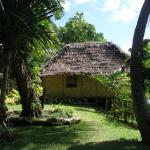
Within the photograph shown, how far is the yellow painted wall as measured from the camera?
3178cm

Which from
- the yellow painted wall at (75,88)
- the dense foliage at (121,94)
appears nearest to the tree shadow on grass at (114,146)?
the dense foliage at (121,94)

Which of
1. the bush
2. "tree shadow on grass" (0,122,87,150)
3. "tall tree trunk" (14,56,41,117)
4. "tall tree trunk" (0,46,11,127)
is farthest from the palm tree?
the bush

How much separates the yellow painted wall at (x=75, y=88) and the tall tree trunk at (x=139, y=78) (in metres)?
19.7

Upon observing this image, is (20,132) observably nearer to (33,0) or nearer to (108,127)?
(108,127)

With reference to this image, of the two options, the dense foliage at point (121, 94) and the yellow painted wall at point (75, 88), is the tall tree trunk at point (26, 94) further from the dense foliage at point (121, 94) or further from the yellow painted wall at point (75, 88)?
the yellow painted wall at point (75, 88)

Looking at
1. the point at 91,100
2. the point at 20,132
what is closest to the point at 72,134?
the point at 20,132

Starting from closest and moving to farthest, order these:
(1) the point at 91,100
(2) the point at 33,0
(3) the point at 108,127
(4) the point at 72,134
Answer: (2) the point at 33,0, (4) the point at 72,134, (3) the point at 108,127, (1) the point at 91,100

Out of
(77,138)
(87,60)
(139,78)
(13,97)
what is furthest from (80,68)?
(139,78)

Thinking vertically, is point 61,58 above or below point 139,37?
above

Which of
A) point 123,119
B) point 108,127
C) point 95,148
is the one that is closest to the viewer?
point 95,148

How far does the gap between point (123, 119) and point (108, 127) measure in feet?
13.3

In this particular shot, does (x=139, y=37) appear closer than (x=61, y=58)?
Yes

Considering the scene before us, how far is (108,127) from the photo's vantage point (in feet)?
51.4

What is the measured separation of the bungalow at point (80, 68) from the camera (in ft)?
103
